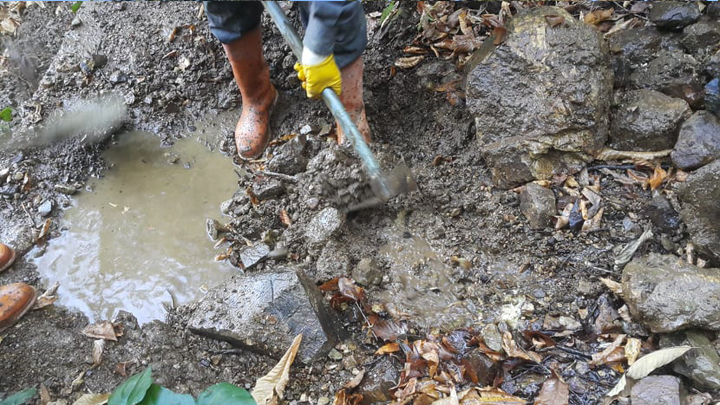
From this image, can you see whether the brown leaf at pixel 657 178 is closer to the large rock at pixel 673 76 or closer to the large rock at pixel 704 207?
the large rock at pixel 704 207

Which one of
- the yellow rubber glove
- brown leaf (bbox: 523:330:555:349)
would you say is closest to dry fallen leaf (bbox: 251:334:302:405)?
brown leaf (bbox: 523:330:555:349)

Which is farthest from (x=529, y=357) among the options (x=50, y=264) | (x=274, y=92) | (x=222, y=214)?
(x=50, y=264)

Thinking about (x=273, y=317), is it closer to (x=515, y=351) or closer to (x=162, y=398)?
(x=162, y=398)

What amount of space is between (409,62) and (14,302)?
2.65 meters

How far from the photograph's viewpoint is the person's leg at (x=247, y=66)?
118 inches

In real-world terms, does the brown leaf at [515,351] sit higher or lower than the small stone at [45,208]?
lower

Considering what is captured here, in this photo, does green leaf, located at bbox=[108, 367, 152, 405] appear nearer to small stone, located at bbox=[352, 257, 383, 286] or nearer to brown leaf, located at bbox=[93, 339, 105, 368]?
brown leaf, located at bbox=[93, 339, 105, 368]

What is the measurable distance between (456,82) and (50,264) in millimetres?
2660

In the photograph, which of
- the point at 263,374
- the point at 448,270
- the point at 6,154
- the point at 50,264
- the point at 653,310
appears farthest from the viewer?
the point at 6,154

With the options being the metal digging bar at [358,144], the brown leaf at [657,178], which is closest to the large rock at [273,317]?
the metal digging bar at [358,144]

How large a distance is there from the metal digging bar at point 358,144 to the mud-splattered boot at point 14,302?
180 centimetres

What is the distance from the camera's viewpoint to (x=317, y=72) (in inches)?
102

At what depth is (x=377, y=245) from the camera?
2.78m

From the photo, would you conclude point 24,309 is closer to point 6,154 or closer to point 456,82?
point 6,154
